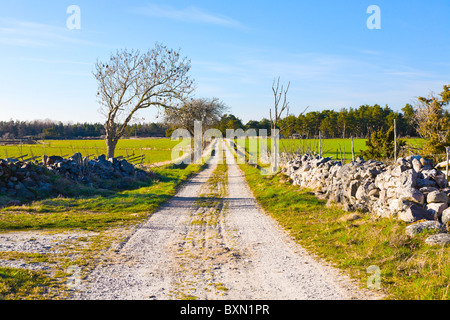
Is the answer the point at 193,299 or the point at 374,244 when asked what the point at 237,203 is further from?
the point at 193,299

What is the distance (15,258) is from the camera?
686cm

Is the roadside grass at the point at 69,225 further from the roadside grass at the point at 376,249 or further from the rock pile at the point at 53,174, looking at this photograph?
the roadside grass at the point at 376,249

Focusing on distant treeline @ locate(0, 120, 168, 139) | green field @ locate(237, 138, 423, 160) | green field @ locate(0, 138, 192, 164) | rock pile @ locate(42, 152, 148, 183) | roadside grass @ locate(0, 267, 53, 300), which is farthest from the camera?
distant treeline @ locate(0, 120, 168, 139)

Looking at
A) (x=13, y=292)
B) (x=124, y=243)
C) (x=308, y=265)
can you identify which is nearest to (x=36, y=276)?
(x=13, y=292)

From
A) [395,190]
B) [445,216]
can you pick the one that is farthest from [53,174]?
[445,216]

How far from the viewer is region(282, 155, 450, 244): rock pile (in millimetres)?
8141

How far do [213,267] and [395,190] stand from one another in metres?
5.38

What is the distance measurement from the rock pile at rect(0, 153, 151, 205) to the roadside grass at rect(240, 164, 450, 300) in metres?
10.3

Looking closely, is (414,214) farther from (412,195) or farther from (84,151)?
(84,151)

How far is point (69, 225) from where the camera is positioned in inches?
396

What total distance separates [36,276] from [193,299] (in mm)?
2752

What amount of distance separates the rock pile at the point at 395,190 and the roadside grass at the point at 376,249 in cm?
43

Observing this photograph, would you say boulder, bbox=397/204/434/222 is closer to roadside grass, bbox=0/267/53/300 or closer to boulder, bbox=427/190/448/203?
boulder, bbox=427/190/448/203

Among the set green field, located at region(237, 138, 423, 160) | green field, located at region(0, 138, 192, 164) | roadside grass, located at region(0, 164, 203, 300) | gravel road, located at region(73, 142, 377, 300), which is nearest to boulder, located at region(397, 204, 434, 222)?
gravel road, located at region(73, 142, 377, 300)
